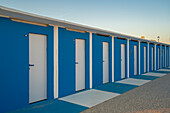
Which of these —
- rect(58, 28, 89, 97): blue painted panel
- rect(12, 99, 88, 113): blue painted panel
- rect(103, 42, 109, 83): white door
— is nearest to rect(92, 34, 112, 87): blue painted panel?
rect(103, 42, 109, 83): white door

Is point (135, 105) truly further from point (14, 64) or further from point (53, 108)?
point (14, 64)

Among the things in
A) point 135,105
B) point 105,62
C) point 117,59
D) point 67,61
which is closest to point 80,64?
point 67,61

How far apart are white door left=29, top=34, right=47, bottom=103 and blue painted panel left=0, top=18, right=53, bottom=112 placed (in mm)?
235

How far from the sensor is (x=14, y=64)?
4.55m

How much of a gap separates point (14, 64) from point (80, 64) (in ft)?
10.4

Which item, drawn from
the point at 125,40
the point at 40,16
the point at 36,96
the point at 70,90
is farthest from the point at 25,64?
the point at 125,40

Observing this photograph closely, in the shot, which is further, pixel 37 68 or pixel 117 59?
pixel 117 59

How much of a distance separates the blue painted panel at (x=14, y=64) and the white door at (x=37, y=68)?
24cm

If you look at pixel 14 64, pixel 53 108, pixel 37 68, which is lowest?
pixel 53 108

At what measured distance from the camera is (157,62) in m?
16.4

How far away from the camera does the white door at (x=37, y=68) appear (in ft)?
16.8

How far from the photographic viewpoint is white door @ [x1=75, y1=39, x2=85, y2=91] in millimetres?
6904

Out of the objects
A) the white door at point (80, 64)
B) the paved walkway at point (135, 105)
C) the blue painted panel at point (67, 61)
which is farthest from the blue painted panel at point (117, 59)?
the paved walkway at point (135, 105)

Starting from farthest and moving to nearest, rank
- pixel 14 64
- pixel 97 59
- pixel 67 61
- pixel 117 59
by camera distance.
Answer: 1. pixel 117 59
2. pixel 97 59
3. pixel 67 61
4. pixel 14 64
